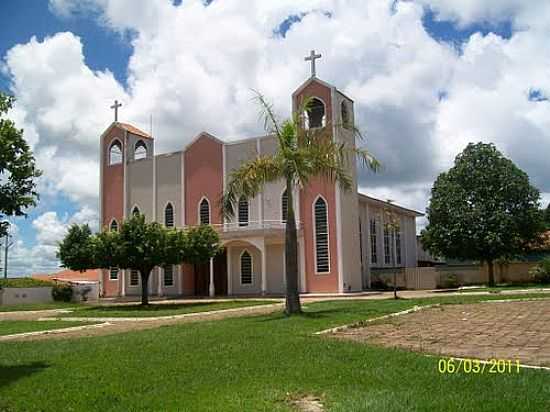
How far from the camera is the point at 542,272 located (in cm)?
3803

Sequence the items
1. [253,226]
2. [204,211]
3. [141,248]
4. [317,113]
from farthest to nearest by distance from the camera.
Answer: [204,211]
[253,226]
[317,113]
[141,248]

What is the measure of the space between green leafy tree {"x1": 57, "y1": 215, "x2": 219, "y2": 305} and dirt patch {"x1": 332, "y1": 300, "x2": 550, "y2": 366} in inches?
533

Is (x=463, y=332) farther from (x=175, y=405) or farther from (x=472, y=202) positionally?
(x=472, y=202)

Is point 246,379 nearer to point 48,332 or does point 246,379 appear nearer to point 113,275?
point 48,332

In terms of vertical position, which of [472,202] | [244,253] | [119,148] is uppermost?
[119,148]

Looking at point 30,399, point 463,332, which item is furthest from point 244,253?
point 30,399

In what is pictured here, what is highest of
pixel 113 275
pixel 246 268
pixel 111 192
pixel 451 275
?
pixel 111 192

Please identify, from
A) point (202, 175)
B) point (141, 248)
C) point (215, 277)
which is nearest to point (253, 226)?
point (215, 277)

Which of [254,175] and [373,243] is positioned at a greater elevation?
[254,175]

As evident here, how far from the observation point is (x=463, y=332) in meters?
12.5

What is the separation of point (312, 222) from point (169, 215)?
1087 cm

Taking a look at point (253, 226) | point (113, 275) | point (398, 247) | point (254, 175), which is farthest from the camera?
point (398, 247)

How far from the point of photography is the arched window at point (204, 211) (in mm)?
39719

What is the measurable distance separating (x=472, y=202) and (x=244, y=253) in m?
13.9
